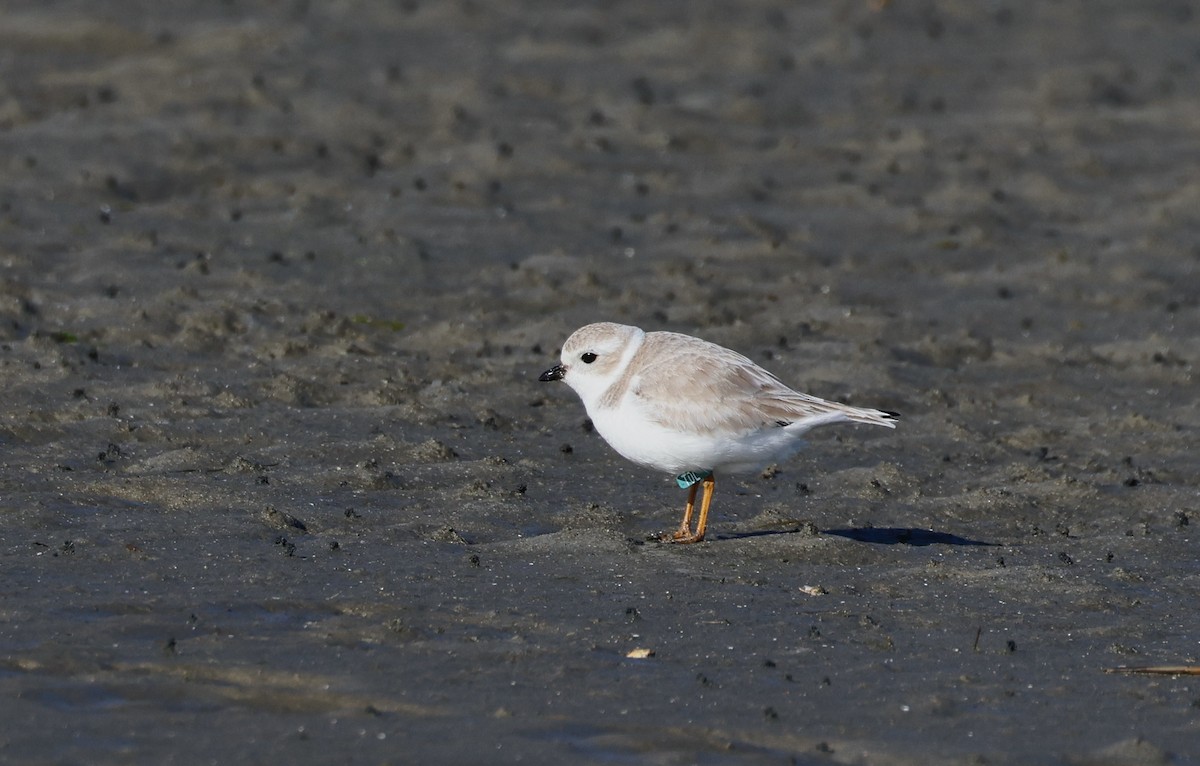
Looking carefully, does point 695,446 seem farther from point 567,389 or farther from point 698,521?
point 567,389

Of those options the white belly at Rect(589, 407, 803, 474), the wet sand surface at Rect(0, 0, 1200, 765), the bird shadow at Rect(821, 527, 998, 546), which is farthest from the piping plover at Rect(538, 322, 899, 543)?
the bird shadow at Rect(821, 527, 998, 546)

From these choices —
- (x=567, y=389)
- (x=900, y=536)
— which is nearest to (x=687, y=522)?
(x=900, y=536)

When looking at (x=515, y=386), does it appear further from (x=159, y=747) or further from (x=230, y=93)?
(x=230, y=93)

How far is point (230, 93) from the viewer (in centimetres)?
1511

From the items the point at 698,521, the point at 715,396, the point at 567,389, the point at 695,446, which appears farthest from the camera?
the point at 567,389

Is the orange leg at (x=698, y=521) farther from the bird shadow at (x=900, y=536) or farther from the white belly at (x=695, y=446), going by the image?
the bird shadow at (x=900, y=536)

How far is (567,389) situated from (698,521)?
8.05ft

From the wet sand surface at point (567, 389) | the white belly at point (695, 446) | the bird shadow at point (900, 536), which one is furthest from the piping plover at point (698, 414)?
the bird shadow at point (900, 536)

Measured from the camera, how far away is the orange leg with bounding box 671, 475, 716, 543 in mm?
7789

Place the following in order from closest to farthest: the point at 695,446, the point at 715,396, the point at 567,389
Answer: the point at 695,446
the point at 715,396
the point at 567,389

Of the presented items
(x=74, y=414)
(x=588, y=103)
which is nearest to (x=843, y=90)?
(x=588, y=103)

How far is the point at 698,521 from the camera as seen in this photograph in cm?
804

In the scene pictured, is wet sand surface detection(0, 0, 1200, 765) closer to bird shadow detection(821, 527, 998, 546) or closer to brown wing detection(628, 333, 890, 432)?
bird shadow detection(821, 527, 998, 546)

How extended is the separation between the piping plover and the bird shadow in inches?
18.9
